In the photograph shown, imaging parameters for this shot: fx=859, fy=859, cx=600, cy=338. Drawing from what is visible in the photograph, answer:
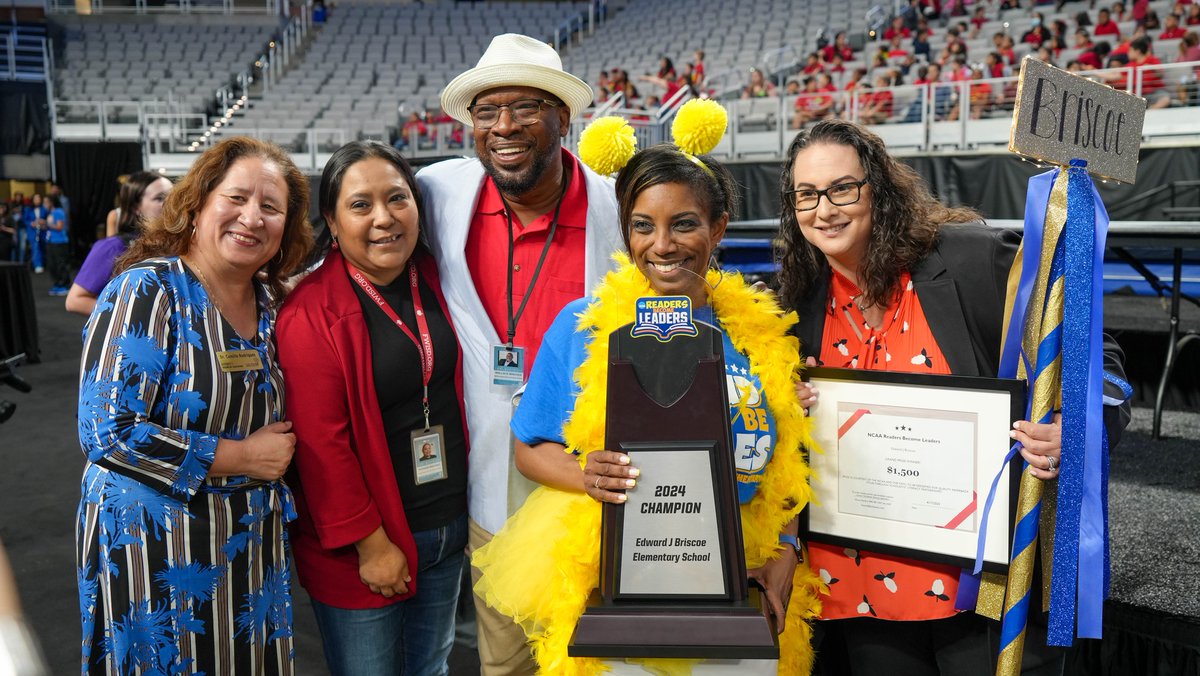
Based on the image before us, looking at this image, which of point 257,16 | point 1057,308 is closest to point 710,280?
point 1057,308

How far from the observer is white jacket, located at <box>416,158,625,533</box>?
196 centimetres

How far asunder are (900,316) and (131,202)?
134 inches

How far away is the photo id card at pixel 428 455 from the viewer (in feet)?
6.11

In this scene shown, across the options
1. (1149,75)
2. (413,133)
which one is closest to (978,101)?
(1149,75)

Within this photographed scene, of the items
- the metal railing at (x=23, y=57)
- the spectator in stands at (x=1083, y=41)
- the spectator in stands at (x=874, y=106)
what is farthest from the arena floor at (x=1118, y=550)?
the metal railing at (x=23, y=57)

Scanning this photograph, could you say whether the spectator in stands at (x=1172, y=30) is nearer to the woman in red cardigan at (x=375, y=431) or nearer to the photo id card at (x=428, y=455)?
the woman in red cardigan at (x=375, y=431)

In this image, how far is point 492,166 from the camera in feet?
6.82

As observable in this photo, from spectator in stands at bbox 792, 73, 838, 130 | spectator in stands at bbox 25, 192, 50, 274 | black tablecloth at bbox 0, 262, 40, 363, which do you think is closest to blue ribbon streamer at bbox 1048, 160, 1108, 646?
spectator in stands at bbox 792, 73, 838, 130

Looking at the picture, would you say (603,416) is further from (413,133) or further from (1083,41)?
(413,133)

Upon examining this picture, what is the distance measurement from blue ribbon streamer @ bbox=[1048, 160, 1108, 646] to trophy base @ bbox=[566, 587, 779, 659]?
569mm

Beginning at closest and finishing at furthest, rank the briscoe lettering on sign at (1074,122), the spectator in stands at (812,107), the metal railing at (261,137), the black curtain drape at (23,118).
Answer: the briscoe lettering on sign at (1074,122) → the spectator in stands at (812,107) → the metal railing at (261,137) → the black curtain drape at (23,118)

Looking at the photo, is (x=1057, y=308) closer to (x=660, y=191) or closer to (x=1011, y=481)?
(x=1011, y=481)

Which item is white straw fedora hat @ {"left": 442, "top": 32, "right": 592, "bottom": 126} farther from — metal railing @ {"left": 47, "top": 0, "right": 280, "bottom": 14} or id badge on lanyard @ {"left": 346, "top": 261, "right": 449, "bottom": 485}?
metal railing @ {"left": 47, "top": 0, "right": 280, "bottom": 14}

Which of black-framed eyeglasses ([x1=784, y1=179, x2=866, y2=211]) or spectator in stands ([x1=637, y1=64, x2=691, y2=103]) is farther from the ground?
spectator in stands ([x1=637, y1=64, x2=691, y2=103])
